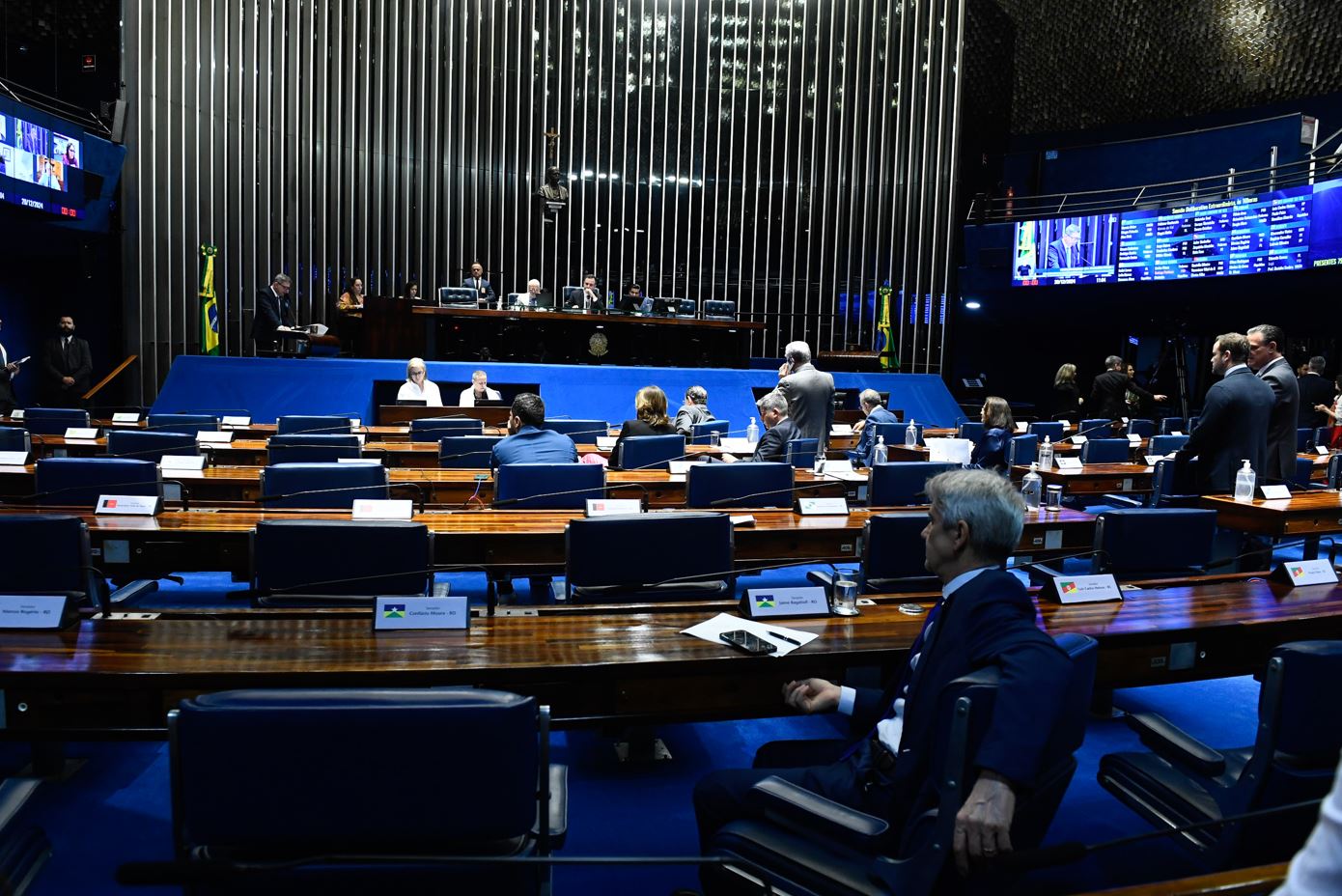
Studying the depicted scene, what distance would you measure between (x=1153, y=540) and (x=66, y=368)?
11432 millimetres

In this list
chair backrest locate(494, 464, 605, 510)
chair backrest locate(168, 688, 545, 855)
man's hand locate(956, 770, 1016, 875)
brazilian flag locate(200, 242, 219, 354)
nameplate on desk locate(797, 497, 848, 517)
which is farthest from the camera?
brazilian flag locate(200, 242, 219, 354)

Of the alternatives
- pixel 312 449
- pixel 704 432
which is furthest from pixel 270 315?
pixel 704 432

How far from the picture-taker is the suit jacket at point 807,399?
6.35 meters

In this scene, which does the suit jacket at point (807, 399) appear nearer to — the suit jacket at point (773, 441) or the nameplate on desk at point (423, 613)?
the suit jacket at point (773, 441)

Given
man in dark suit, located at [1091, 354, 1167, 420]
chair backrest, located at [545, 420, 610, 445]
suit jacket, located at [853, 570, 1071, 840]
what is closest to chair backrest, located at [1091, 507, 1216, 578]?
suit jacket, located at [853, 570, 1071, 840]

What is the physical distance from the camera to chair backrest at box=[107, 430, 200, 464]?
5.43 metres

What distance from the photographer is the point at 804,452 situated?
620cm

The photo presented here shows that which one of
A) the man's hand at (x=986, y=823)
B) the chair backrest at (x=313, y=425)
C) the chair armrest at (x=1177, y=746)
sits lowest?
the chair armrest at (x=1177, y=746)

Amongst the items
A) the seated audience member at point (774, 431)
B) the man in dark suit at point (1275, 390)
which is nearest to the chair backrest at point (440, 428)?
the seated audience member at point (774, 431)

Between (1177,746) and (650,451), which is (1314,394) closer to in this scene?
(650,451)

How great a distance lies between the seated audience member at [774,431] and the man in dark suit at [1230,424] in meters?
2.08

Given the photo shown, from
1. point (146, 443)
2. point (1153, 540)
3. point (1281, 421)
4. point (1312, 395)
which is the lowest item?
point (1153, 540)

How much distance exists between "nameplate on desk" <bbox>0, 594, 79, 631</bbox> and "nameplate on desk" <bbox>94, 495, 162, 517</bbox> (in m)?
1.53

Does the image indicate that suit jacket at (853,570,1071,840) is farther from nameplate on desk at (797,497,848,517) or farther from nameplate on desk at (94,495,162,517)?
nameplate on desk at (94,495,162,517)
